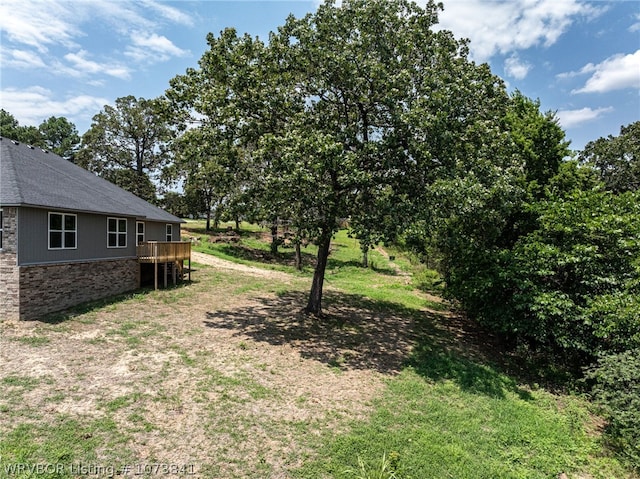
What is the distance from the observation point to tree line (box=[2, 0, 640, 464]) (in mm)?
9328

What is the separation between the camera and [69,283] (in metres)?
12.4

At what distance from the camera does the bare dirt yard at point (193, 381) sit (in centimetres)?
542

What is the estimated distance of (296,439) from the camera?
588cm

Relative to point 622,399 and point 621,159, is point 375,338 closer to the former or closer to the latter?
point 622,399

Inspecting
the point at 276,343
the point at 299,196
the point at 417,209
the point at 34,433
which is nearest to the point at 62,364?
the point at 34,433

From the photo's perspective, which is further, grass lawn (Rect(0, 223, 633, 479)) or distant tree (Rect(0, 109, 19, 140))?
distant tree (Rect(0, 109, 19, 140))

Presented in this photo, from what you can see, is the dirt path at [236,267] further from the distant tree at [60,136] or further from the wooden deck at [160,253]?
the distant tree at [60,136]

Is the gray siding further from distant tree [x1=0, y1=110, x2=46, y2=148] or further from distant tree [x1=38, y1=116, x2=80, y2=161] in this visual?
distant tree [x1=38, y1=116, x2=80, y2=161]

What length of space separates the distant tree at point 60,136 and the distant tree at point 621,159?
217 ft

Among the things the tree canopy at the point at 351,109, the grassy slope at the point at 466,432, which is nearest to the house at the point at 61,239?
the tree canopy at the point at 351,109

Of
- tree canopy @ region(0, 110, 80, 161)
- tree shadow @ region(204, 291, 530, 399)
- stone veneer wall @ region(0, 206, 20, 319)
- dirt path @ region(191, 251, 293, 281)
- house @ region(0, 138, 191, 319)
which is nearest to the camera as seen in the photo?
tree shadow @ region(204, 291, 530, 399)

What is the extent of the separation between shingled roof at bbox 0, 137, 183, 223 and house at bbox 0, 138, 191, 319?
26mm

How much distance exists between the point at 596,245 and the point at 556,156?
371 cm

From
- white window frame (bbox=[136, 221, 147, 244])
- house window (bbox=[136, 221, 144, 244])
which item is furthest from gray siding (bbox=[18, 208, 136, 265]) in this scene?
house window (bbox=[136, 221, 144, 244])
